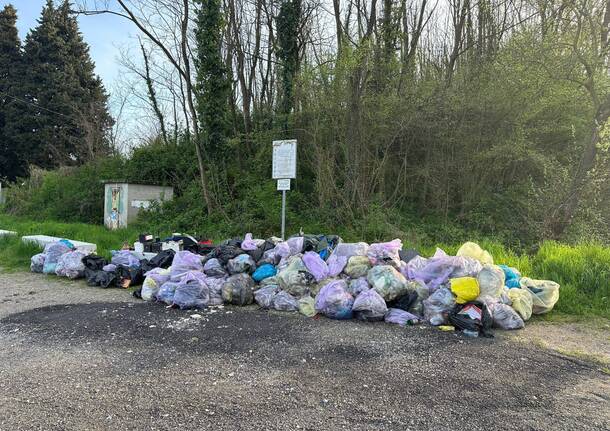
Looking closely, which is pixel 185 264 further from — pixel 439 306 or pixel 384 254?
pixel 439 306

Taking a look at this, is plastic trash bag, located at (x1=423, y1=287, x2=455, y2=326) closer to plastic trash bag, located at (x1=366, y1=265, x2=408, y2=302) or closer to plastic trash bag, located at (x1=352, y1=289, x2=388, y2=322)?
plastic trash bag, located at (x1=366, y1=265, x2=408, y2=302)

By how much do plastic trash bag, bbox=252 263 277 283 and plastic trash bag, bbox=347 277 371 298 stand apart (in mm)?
→ 1169

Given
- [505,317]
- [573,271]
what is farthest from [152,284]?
[573,271]

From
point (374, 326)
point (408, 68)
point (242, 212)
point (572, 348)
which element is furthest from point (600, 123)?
point (242, 212)

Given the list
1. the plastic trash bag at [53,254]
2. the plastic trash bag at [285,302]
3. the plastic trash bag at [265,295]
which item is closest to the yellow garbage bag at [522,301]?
the plastic trash bag at [285,302]

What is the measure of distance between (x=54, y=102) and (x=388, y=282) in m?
28.4

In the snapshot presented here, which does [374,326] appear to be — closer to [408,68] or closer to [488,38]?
[408,68]

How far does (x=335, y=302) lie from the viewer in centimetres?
492

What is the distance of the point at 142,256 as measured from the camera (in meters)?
7.39

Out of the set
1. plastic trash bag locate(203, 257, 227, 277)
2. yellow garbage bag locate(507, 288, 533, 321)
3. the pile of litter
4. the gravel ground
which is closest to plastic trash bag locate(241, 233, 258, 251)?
the pile of litter

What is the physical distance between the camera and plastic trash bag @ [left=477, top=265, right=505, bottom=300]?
185 inches

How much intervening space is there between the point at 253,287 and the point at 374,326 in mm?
1845

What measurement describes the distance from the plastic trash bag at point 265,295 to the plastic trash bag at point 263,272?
26cm

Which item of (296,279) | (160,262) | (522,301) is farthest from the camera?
(160,262)
